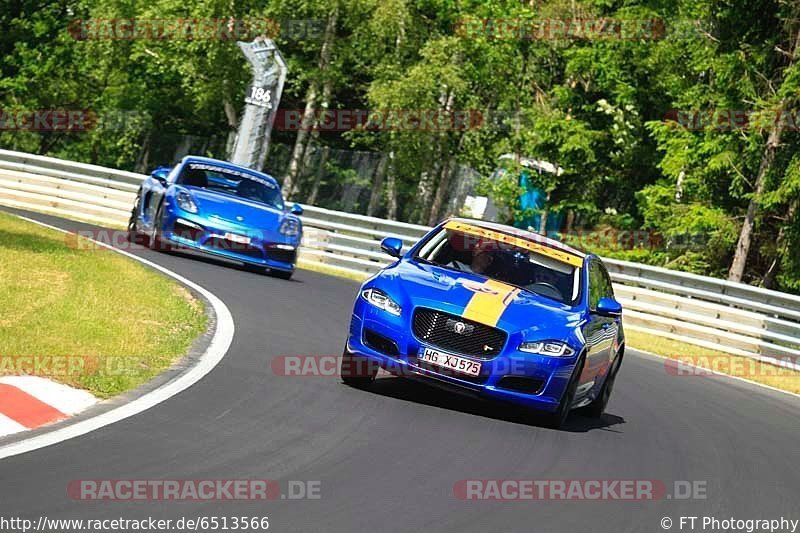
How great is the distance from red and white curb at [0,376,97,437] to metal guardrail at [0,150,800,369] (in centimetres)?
1517

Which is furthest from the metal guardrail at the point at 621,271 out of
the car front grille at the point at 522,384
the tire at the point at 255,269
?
the car front grille at the point at 522,384

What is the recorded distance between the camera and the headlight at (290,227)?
2045cm

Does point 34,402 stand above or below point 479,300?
below

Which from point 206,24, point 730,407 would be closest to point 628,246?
point 206,24

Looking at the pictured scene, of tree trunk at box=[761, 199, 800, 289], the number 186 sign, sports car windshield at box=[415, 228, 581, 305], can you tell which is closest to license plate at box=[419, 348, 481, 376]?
sports car windshield at box=[415, 228, 581, 305]

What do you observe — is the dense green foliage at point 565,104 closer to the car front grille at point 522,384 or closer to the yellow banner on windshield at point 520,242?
the yellow banner on windshield at point 520,242

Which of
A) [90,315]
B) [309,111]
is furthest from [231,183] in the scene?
[309,111]

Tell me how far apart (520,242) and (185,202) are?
8.81 meters

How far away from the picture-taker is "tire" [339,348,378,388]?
36.8ft

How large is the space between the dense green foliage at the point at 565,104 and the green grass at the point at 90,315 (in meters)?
16.0

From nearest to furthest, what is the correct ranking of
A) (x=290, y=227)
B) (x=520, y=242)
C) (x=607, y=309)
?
(x=607, y=309)
(x=520, y=242)
(x=290, y=227)

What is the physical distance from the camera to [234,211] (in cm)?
2017

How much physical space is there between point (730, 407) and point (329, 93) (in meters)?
32.0

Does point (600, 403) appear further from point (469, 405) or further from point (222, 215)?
point (222, 215)
